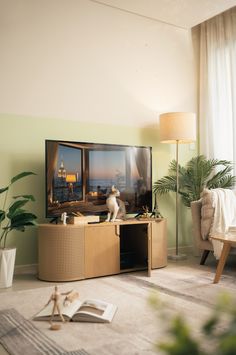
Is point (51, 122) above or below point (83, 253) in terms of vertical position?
above

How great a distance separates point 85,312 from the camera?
7.77 ft

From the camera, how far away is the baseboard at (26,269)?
150 inches

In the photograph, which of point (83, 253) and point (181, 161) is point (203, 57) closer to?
point (181, 161)

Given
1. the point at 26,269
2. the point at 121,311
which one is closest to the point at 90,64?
the point at 26,269

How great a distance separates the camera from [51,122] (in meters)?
4.04

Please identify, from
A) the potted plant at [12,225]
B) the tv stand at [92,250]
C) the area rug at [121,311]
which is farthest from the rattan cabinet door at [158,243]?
the potted plant at [12,225]

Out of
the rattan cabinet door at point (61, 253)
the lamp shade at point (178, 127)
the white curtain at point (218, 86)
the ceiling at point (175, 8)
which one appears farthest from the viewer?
the white curtain at point (218, 86)

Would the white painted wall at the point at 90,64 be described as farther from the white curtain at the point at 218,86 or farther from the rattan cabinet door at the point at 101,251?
the rattan cabinet door at the point at 101,251

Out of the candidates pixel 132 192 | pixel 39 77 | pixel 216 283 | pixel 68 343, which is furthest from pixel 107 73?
pixel 68 343

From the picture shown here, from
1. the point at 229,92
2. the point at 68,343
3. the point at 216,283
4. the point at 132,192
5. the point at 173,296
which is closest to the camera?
the point at 68,343

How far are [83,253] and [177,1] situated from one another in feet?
9.46

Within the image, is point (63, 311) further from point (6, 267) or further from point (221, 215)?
point (221, 215)

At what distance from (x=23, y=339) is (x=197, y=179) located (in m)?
3.15

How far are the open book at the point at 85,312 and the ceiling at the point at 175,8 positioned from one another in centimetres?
333
